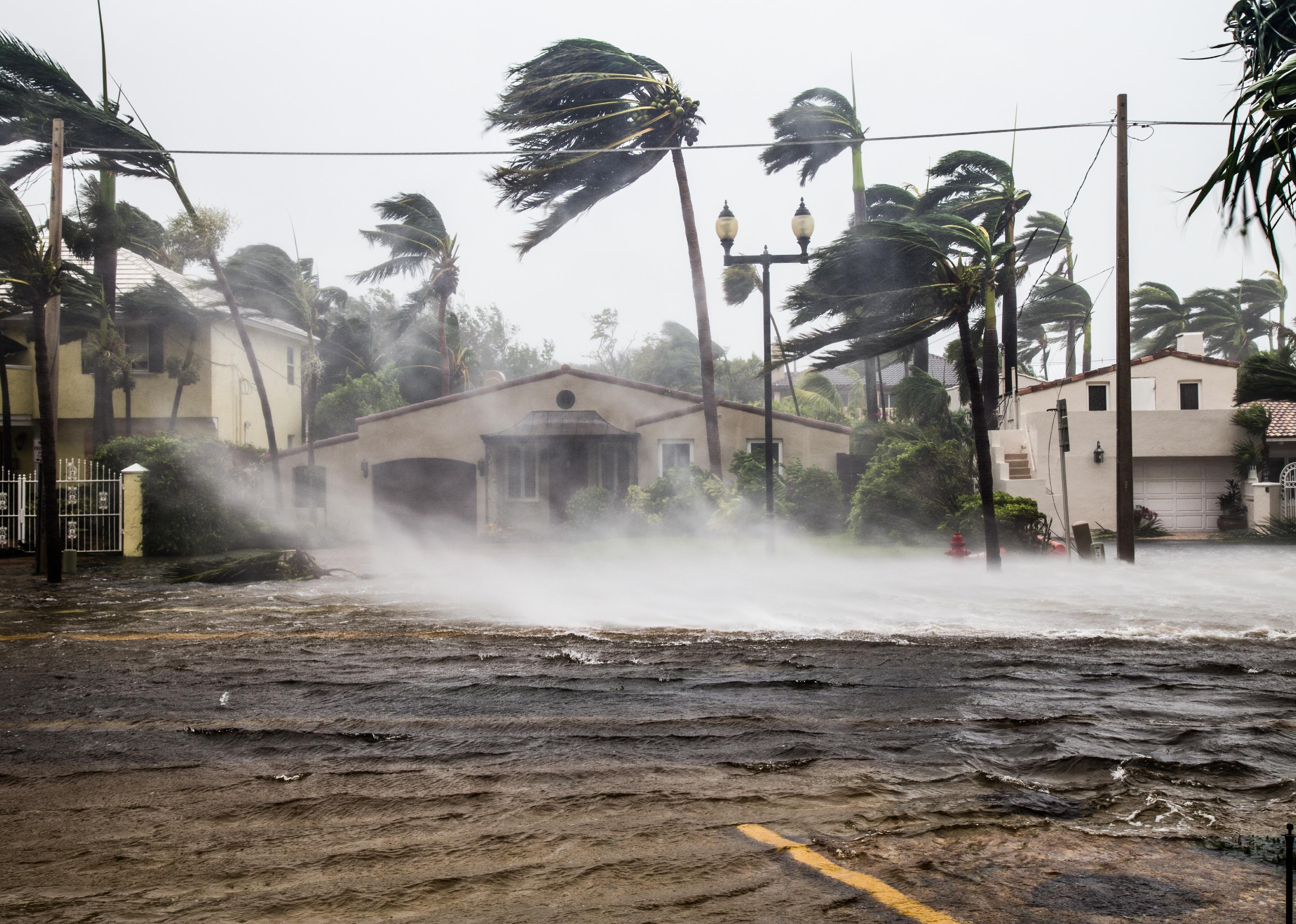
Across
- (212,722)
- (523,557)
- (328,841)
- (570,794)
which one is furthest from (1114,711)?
(523,557)

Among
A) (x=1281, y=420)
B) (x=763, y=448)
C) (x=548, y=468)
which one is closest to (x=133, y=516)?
(x=548, y=468)

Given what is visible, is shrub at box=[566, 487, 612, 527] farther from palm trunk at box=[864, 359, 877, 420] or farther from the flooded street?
the flooded street

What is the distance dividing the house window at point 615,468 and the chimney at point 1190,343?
21.1m

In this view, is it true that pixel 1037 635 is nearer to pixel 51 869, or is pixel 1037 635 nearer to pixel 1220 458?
pixel 51 869

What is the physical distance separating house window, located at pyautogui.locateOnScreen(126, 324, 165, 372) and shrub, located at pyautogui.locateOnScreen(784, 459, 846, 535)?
19.5 meters

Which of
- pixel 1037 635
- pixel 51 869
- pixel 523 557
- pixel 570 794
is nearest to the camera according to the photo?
pixel 51 869

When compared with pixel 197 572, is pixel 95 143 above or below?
above

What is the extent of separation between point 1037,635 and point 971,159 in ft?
71.3

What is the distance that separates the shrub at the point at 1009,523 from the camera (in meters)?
19.1

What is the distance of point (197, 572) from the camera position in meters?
16.9

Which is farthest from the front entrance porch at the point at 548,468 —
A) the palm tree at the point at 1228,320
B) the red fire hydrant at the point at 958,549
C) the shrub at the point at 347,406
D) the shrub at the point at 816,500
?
the palm tree at the point at 1228,320

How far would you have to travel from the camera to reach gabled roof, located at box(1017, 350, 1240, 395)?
29.9 metres

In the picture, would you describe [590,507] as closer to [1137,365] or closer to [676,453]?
[676,453]

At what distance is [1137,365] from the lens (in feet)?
103
